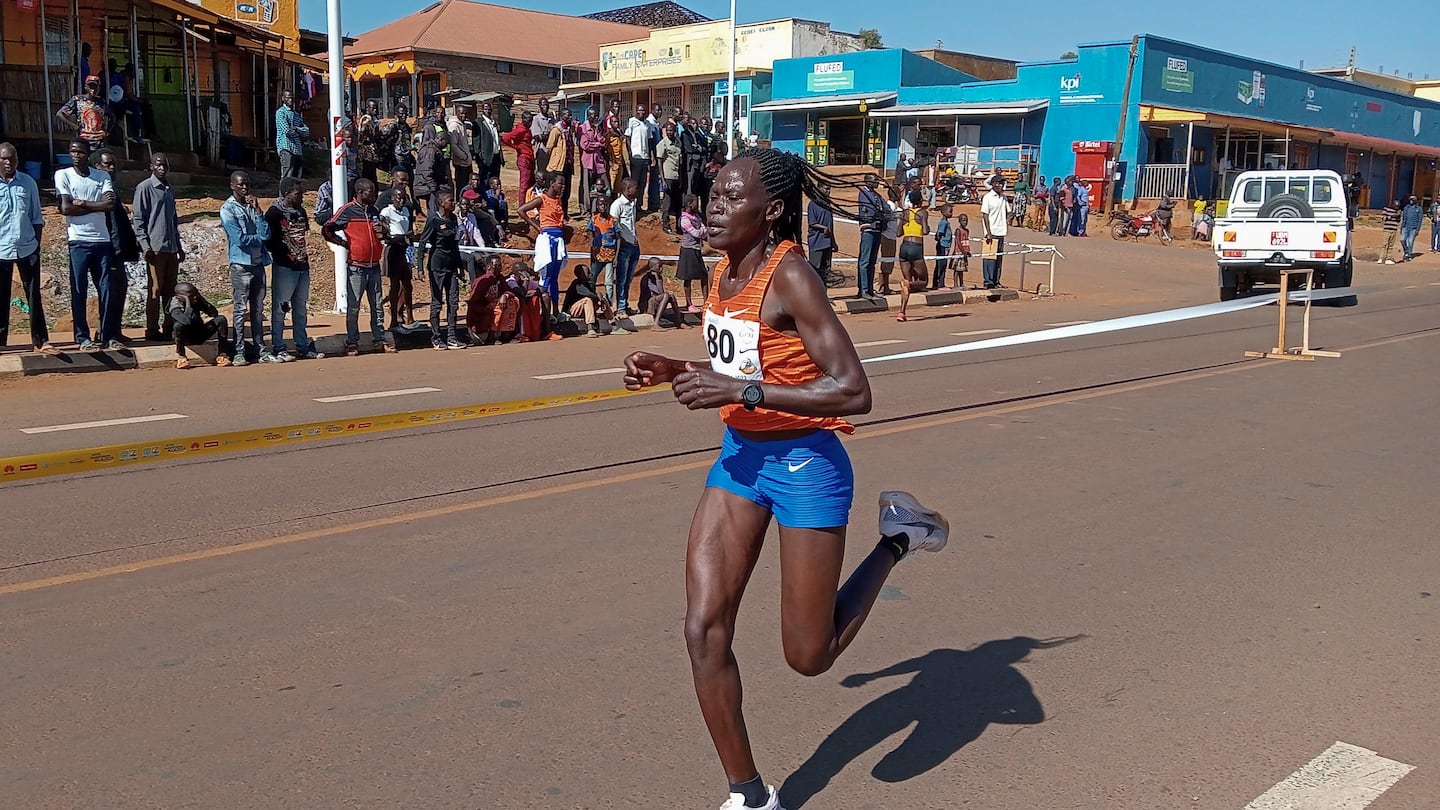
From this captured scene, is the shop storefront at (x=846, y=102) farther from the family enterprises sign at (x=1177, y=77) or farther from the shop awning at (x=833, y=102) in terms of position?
the family enterprises sign at (x=1177, y=77)

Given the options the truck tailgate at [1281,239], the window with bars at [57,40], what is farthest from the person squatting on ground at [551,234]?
the window with bars at [57,40]

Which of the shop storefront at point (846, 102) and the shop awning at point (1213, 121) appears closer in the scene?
the shop awning at point (1213, 121)

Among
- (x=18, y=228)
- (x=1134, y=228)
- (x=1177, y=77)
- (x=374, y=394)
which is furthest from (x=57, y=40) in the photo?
(x=1177, y=77)

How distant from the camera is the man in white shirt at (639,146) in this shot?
2211 cm

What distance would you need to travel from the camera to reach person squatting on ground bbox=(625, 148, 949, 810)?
3.29m

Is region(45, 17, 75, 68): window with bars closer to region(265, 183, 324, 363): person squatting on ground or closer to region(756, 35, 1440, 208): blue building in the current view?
region(265, 183, 324, 363): person squatting on ground

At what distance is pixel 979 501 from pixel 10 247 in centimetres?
983

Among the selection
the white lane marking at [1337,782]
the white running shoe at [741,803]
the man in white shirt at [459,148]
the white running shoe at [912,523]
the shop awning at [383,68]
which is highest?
the shop awning at [383,68]

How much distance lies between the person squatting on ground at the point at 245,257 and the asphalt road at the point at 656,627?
3223 millimetres

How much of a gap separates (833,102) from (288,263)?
38090 millimetres

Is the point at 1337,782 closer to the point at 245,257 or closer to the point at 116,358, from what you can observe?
the point at 245,257

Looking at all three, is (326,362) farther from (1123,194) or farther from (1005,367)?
(1123,194)

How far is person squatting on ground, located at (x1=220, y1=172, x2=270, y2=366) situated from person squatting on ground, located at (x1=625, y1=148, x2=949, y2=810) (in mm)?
9508

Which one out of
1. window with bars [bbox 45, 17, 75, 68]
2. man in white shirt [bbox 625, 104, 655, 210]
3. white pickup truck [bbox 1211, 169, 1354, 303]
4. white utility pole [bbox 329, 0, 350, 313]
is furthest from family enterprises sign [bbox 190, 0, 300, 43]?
white pickup truck [bbox 1211, 169, 1354, 303]
